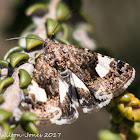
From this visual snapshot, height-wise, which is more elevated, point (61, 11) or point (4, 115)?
point (61, 11)

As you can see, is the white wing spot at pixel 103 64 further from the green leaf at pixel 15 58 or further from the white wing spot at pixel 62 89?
the green leaf at pixel 15 58

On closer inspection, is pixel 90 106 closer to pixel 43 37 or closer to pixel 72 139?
pixel 43 37

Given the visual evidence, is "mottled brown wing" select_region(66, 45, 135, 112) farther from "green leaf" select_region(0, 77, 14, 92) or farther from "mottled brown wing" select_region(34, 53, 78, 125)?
"green leaf" select_region(0, 77, 14, 92)

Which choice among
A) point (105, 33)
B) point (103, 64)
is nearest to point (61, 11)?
point (103, 64)

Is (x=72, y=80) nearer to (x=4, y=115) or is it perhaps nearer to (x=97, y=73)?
(x=97, y=73)

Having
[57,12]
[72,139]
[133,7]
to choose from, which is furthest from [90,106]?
[72,139]

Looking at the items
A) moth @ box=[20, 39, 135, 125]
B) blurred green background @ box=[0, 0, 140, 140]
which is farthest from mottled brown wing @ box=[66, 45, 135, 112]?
blurred green background @ box=[0, 0, 140, 140]
